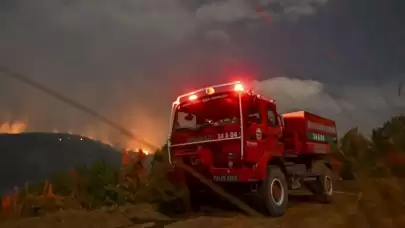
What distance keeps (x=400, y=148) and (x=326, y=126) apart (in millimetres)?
10549

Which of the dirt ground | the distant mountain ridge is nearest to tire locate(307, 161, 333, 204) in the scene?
the dirt ground

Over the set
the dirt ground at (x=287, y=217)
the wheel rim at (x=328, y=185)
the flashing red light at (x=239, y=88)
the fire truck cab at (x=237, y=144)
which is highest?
the flashing red light at (x=239, y=88)

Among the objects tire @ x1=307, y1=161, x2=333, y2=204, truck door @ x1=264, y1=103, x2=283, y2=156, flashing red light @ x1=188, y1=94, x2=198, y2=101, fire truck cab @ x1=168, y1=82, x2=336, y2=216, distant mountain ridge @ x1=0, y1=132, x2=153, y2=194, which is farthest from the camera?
distant mountain ridge @ x1=0, y1=132, x2=153, y2=194

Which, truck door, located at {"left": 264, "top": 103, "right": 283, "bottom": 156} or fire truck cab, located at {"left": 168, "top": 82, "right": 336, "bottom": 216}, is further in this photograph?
truck door, located at {"left": 264, "top": 103, "right": 283, "bottom": 156}

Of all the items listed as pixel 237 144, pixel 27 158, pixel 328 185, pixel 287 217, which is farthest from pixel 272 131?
pixel 27 158

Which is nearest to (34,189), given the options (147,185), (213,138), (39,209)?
(39,209)

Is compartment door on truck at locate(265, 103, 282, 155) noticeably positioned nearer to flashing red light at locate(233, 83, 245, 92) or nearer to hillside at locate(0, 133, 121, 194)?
flashing red light at locate(233, 83, 245, 92)

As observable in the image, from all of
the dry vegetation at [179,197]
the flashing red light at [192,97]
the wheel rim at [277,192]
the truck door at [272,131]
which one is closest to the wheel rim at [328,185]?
the dry vegetation at [179,197]

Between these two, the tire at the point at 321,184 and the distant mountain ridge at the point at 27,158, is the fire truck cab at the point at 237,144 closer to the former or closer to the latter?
the tire at the point at 321,184

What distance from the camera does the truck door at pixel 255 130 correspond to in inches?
324

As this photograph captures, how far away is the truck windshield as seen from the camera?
869 centimetres

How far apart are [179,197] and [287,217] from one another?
20.8 ft

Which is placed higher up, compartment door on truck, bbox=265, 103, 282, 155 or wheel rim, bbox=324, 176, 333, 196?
compartment door on truck, bbox=265, 103, 282, 155

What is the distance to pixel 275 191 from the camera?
881 centimetres
